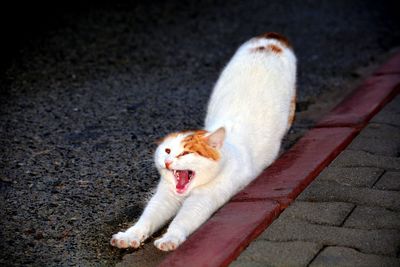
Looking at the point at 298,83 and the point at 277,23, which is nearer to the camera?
the point at 298,83

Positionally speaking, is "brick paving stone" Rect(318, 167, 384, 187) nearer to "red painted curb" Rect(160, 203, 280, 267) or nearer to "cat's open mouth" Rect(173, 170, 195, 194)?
"red painted curb" Rect(160, 203, 280, 267)

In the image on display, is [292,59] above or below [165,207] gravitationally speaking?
above

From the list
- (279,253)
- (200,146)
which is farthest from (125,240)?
(279,253)

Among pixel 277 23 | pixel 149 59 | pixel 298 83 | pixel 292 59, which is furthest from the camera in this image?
pixel 277 23

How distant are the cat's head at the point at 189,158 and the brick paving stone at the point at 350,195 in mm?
424

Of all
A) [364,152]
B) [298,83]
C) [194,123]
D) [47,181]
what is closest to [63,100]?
[194,123]

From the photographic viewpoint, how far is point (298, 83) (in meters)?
5.20

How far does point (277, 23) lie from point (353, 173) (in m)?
3.39

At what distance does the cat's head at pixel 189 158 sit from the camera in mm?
3059

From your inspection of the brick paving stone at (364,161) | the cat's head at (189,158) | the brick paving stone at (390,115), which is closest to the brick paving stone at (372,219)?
the brick paving stone at (364,161)

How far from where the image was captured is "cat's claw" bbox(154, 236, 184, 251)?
283cm

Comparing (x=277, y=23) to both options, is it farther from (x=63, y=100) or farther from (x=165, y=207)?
(x=165, y=207)

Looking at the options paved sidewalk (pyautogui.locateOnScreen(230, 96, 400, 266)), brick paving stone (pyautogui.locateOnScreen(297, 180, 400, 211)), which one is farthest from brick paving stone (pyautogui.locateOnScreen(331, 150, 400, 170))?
brick paving stone (pyautogui.locateOnScreen(297, 180, 400, 211))

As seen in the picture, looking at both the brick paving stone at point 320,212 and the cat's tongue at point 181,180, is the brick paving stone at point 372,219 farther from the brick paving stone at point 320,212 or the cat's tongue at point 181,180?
the cat's tongue at point 181,180
